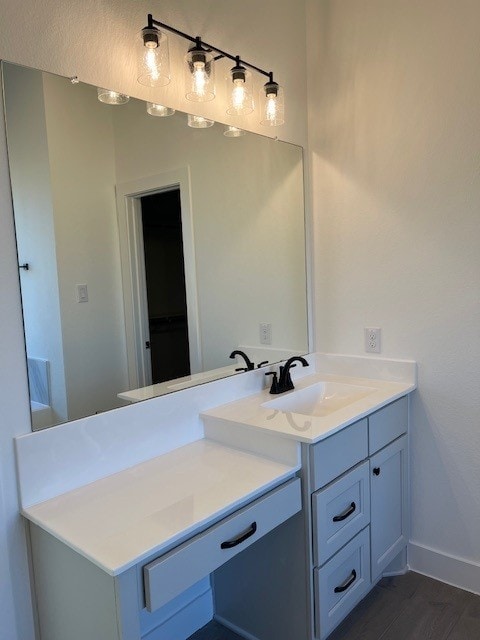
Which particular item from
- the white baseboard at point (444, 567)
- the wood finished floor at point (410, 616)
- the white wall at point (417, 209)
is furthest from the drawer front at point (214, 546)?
the white baseboard at point (444, 567)

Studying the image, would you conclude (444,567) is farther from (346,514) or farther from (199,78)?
(199,78)

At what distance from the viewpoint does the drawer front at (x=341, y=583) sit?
157 cm

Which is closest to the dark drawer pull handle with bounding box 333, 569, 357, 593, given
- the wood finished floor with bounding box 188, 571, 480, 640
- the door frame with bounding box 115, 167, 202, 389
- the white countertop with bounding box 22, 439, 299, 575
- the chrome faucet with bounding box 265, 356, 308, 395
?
the wood finished floor with bounding box 188, 571, 480, 640

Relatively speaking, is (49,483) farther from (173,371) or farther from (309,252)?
(309,252)

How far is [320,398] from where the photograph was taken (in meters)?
2.21

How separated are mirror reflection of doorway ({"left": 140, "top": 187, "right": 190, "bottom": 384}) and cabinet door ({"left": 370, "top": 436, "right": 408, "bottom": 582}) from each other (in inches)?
34.6

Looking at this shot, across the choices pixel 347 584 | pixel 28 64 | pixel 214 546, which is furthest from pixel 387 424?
pixel 28 64

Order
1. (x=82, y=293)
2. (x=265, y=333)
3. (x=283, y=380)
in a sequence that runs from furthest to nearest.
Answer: (x=265, y=333), (x=283, y=380), (x=82, y=293)

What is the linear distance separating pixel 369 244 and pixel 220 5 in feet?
3.85

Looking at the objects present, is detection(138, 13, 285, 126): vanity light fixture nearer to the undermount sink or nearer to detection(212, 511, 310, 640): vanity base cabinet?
the undermount sink

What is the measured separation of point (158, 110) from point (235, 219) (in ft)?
A: 1.89

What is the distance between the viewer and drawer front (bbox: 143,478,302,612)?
1096mm

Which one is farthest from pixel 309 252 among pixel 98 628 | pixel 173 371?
pixel 98 628

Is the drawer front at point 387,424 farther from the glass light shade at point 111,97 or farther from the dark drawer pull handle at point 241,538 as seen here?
the glass light shade at point 111,97
